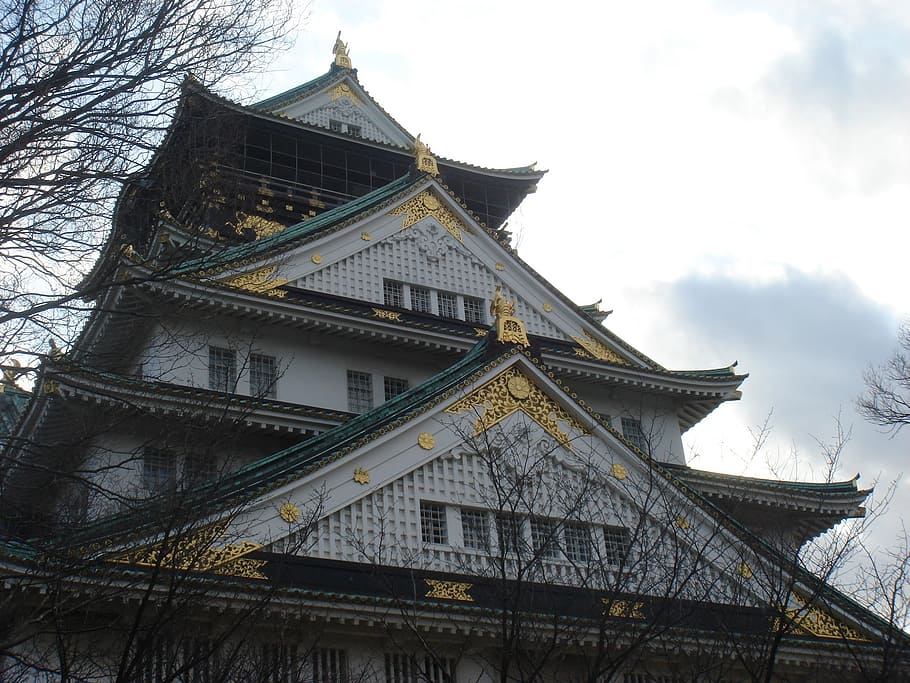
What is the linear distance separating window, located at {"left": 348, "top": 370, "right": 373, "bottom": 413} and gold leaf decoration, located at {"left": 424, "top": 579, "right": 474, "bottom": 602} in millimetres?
7343

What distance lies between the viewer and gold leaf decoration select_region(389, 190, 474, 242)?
966 inches

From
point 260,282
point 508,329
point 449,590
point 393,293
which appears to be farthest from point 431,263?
point 449,590

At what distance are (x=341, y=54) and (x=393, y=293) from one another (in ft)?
51.4

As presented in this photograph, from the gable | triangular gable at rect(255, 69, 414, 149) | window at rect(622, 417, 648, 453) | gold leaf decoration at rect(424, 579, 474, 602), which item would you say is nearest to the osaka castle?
gold leaf decoration at rect(424, 579, 474, 602)

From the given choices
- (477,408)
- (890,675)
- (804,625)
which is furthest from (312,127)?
(890,675)

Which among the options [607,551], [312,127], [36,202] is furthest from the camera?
[312,127]

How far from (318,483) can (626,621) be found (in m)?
4.92

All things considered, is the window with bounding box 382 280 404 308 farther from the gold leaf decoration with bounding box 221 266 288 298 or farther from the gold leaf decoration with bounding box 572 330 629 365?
the gold leaf decoration with bounding box 572 330 629 365

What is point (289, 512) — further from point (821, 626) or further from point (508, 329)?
point (821, 626)

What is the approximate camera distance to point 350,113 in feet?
113

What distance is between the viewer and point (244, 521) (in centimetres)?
1349

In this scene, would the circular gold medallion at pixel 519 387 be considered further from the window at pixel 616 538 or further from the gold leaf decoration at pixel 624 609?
the gold leaf decoration at pixel 624 609

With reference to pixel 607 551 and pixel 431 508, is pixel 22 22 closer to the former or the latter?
pixel 431 508

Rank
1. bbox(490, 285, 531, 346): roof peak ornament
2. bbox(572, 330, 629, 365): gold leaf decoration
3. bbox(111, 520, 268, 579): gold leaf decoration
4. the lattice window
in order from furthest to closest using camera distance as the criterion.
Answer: bbox(572, 330, 629, 365): gold leaf decoration → bbox(490, 285, 531, 346): roof peak ornament → the lattice window → bbox(111, 520, 268, 579): gold leaf decoration
